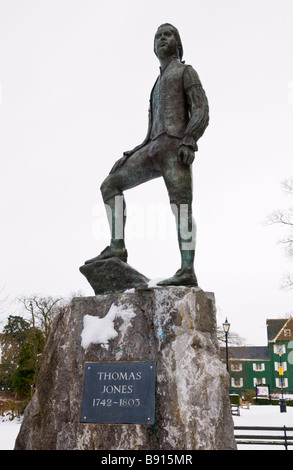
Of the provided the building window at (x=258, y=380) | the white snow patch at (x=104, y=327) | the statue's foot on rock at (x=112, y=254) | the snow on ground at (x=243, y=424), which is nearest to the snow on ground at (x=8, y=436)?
the snow on ground at (x=243, y=424)

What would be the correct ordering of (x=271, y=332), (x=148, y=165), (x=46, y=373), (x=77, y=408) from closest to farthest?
1. (x=77, y=408)
2. (x=46, y=373)
3. (x=148, y=165)
4. (x=271, y=332)

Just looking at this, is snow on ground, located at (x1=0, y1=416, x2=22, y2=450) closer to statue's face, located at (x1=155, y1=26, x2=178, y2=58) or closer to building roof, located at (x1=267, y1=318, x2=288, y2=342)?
statue's face, located at (x1=155, y1=26, x2=178, y2=58)

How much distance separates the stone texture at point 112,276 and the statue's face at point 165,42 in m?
2.43

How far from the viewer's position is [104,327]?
3965 mm

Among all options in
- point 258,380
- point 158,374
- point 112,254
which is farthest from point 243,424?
point 258,380

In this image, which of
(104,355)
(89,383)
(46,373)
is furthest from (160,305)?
(46,373)

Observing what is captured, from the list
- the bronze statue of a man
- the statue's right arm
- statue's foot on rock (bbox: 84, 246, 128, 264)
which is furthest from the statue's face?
statue's foot on rock (bbox: 84, 246, 128, 264)

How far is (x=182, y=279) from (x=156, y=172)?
4.34 feet

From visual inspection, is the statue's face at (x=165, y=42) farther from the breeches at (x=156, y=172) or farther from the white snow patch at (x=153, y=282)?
the white snow patch at (x=153, y=282)

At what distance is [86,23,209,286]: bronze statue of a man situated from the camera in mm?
4406

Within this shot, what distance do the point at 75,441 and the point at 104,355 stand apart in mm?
731

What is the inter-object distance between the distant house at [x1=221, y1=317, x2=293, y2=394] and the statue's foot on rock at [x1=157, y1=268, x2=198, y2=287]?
4920 cm
